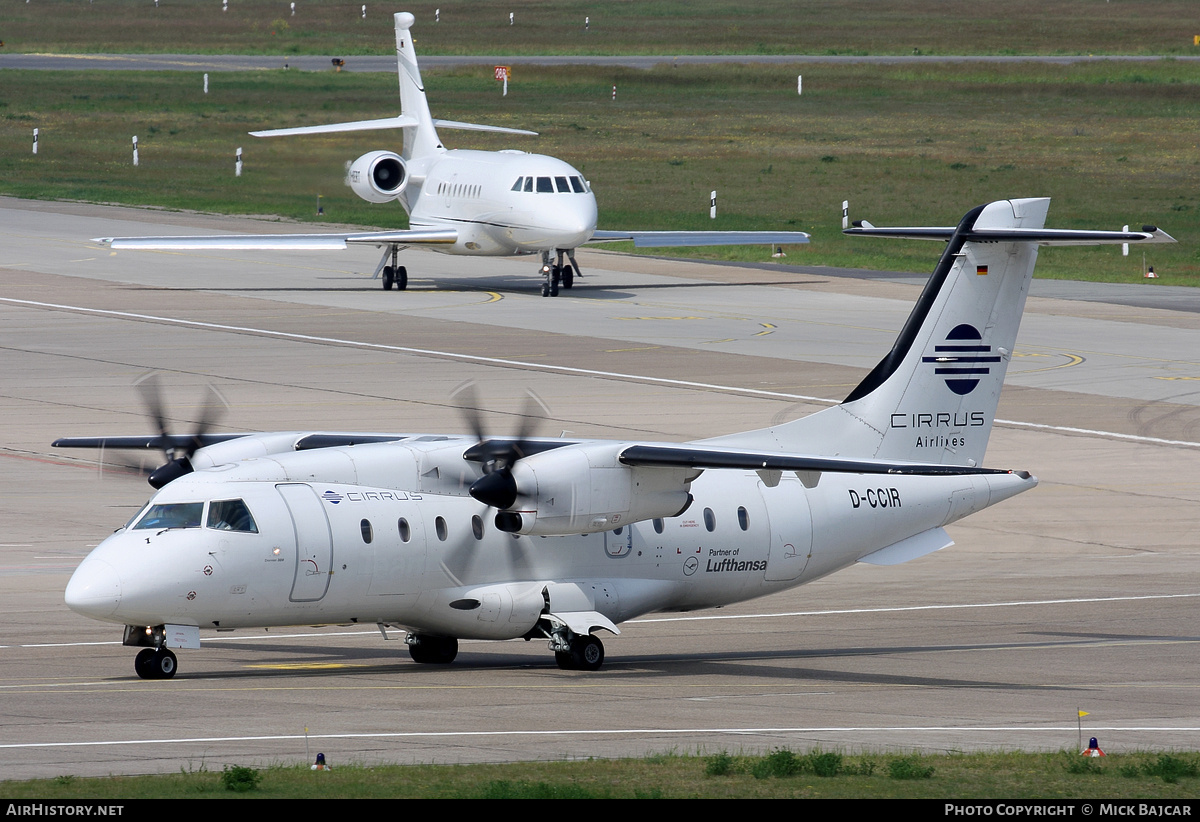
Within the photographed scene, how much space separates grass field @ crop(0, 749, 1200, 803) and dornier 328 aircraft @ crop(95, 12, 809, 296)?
3994 cm

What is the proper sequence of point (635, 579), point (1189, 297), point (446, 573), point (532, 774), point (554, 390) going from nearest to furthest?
point (532, 774) → point (446, 573) → point (635, 579) → point (554, 390) → point (1189, 297)

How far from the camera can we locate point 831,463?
20938 millimetres

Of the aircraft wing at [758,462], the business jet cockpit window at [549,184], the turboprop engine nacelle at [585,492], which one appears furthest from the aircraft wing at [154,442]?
the business jet cockpit window at [549,184]

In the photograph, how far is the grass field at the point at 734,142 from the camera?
76.3 metres

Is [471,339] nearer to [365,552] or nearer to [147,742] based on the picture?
[365,552]

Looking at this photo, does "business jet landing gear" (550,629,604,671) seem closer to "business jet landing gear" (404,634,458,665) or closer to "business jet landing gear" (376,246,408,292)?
"business jet landing gear" (404,634,458,665)

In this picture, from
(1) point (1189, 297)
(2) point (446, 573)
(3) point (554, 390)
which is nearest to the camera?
(2) point (446, 573)

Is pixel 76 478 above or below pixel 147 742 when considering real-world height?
above

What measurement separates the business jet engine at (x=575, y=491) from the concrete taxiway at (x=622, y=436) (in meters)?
1.97

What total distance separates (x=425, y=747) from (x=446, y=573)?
5.35 meters

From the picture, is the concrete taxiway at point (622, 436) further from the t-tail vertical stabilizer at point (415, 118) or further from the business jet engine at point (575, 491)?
the t-tail vertical stabilizer at point (415, 118)

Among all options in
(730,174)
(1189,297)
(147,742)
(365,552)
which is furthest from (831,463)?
(730,174)

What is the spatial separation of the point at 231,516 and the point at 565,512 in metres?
3.98

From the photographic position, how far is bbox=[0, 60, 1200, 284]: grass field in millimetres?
76312
